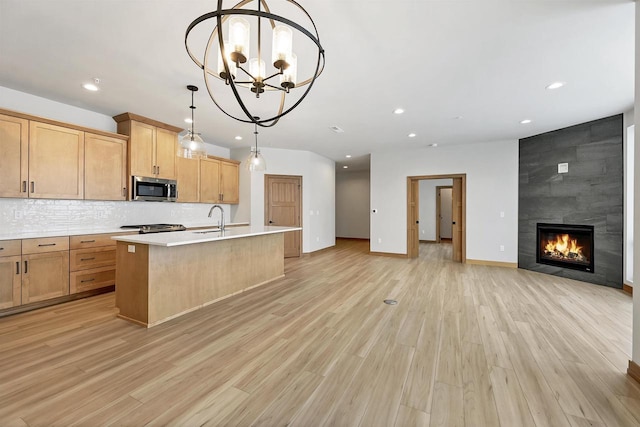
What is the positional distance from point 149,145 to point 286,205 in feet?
10.5

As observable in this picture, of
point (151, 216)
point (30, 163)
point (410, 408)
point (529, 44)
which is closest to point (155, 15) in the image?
point (30, 163)

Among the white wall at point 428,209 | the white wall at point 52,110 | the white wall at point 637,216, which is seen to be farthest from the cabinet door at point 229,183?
the white wall at point 428,209

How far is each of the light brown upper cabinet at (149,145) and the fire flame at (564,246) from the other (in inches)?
290

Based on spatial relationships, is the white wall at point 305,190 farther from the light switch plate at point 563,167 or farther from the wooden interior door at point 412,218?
the light switch plate at point 563,167

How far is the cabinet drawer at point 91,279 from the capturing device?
11.6ft

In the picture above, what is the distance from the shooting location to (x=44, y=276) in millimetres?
3289

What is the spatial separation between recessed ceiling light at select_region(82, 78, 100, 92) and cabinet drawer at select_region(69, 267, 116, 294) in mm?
2382

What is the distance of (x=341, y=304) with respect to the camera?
3451 mm

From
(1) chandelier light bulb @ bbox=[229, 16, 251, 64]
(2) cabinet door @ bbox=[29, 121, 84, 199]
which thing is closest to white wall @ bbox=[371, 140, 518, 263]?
(1) chandelier light bulb @ bbox=[229, 16, 251, 64]

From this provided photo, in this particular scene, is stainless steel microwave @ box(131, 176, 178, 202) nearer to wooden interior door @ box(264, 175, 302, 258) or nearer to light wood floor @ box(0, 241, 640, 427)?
light wood floor @ box(0, 241, 640, 427)

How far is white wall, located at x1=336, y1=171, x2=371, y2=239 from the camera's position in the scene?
10383 mm

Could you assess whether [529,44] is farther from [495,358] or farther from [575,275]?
[575,275]

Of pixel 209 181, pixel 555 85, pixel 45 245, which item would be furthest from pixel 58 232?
pixel 555 85

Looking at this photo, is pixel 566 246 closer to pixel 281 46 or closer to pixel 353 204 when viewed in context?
pixel 281 46
